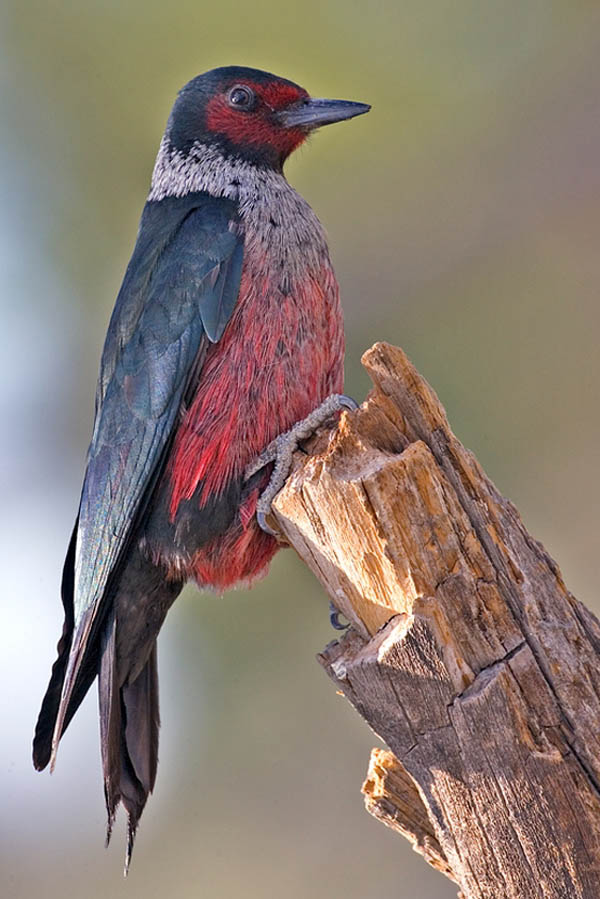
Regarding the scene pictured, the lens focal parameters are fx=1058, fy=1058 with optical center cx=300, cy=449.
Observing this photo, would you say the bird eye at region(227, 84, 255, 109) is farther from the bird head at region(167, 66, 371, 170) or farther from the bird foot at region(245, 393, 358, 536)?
the bird foot at region(245, 393, 358, 536)

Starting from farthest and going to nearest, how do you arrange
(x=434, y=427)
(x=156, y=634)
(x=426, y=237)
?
(x=426, y=237), (x=156, y=634), (x=434, y=427)

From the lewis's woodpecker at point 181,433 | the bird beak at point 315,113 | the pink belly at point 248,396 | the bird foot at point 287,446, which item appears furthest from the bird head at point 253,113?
the bird foot at point 287,446

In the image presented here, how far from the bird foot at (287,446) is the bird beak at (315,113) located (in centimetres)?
132

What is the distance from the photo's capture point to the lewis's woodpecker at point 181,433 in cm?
338

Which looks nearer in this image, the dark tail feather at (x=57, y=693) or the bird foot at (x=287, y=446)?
the bird foot at (x=287, y=446)

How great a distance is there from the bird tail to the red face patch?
1859 millimetres

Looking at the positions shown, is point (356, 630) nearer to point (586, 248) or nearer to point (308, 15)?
point (586, 248)

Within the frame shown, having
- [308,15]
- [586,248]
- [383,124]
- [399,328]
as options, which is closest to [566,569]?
[399,328]

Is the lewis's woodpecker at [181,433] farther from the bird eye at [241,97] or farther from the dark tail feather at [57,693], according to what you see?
the bird eye at [241,97]

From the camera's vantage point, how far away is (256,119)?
13.3 ft

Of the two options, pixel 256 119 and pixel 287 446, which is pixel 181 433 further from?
pixel 256 119

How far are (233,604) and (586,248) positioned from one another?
9.96 ft

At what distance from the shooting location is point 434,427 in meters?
2.70

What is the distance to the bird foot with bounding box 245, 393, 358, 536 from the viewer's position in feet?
10.6
